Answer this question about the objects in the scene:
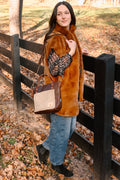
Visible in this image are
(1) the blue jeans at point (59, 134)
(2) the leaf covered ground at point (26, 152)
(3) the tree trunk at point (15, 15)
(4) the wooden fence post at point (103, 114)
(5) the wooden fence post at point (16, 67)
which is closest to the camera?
(4) the wooden fence post at point (103, 114)

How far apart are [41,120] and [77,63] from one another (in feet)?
8.42

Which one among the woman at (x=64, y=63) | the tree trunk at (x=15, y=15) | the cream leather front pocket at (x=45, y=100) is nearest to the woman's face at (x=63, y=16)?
the woman at (x=64, y=63)

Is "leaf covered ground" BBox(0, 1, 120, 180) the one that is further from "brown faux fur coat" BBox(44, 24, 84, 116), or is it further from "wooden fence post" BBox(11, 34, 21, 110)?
"brown faux fur coat" BBox(44, 24, 84, 116)

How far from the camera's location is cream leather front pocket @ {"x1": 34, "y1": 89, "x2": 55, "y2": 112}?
3.02 m

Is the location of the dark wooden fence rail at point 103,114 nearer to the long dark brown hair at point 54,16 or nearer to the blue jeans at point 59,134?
the blue jeans at point 59,134

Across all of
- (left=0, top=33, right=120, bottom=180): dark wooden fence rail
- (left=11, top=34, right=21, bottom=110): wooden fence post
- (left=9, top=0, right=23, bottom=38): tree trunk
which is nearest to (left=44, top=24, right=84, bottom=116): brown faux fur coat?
(left=0, top=33, right=120, bottom=180): dark wooden fence rail

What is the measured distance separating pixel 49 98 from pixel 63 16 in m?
0.96

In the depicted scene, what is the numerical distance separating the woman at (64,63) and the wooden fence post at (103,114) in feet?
0.87

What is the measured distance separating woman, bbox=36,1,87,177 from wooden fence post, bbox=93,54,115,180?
0.87 ft

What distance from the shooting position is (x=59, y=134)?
3314mm

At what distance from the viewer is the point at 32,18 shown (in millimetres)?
14672

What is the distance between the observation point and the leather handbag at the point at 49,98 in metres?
2.99

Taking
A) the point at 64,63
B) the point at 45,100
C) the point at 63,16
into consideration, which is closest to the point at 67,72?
the point at 64,63

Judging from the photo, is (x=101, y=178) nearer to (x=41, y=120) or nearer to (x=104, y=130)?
(x=104, y=130)
